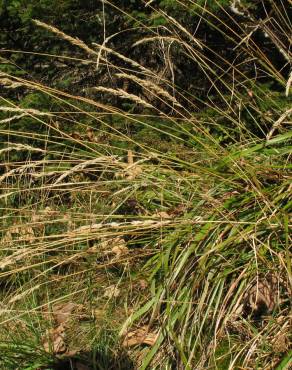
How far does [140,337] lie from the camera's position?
10.7 feet

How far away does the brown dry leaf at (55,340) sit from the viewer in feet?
10.9

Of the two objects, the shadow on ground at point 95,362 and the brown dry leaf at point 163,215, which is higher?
the brown dry leaf at point 163,215

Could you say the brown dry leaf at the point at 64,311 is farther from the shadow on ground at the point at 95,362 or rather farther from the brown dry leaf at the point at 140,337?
the brown dry leaf at the point at 140,337

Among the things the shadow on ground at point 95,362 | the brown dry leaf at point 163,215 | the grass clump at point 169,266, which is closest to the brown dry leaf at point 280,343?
the grass clump at point 169,266

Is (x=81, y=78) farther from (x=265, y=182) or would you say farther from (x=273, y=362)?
(x=273, y=362)

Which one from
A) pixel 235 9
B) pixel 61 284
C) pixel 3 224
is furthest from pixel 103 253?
pixel 235 9

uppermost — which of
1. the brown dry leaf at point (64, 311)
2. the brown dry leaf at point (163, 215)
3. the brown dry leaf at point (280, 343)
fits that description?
the brown dry leaf at point (280, 343)

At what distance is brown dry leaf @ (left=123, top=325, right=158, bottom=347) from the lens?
3.21 m

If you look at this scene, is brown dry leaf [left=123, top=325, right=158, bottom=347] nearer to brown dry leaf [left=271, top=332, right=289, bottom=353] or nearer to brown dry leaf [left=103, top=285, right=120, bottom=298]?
brown dry leaf [left=103, top=285, right=120, bottom=298]

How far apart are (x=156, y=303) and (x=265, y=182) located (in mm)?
806

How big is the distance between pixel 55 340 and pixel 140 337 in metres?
0.43

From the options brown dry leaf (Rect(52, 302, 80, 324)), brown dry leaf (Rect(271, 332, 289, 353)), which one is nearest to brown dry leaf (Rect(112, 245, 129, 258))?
brown dry leaf (Rect(52, 302, 80, 324))

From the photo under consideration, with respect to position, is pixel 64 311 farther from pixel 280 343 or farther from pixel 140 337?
pixel 280 343

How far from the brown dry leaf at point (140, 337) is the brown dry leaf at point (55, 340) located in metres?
0.32
